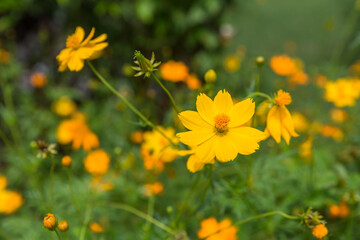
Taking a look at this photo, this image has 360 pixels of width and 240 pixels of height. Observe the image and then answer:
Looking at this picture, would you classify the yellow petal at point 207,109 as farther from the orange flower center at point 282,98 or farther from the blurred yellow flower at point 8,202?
the blurred yellow flower at point 8,202

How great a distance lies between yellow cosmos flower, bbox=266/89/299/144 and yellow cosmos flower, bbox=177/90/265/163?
70 mm

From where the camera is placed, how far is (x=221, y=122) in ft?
2.37

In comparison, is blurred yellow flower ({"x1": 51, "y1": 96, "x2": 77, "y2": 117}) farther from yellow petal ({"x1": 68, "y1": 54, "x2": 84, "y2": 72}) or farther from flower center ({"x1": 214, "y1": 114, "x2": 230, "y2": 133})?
flower center ({"x1": 214, "y1": 114, "x2": 230, "y2": 133})

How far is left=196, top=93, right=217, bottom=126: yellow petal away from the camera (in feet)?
2.35

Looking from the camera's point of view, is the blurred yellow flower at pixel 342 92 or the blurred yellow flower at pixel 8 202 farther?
the blurred yellow flower at pixel 8 202

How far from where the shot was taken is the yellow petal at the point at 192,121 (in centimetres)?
69

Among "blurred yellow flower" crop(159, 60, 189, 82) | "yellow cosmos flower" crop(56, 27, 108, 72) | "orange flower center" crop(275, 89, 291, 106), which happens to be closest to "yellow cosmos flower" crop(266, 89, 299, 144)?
"orange flower center" crop(275, 89, 291, 106)

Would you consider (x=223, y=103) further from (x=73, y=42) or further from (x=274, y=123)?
(x=73, y=42)

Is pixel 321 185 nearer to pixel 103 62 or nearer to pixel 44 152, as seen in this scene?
pixel 44 152

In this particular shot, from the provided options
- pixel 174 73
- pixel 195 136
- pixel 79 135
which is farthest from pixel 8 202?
pixel 195 136

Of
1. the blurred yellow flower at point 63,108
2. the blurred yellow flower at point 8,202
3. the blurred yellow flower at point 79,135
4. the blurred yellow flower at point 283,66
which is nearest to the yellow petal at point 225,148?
the blurred yellow flower at point 79,135

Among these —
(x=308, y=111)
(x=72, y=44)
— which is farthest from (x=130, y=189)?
(x=308, y=111)

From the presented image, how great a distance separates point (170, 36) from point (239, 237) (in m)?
2.10

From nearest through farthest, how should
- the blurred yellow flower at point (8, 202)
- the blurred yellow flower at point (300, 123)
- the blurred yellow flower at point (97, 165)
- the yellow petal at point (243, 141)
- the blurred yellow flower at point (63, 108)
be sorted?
the yellow petal at point (243, 141), the blurred yellow flower at point (97, 165), the blurred yellow flower at point (8, 202), the blurred yellow flower at point (300, 123), the blurred yellow flower at point (63, 108)
